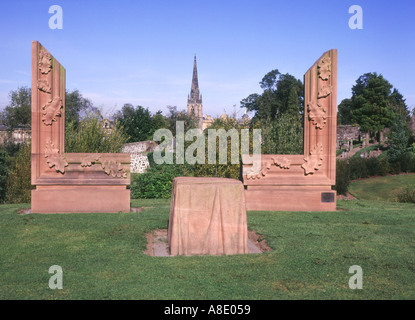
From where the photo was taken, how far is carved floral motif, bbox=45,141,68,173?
9891 millimetres

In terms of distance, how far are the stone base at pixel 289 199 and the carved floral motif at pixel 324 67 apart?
314 centimetres

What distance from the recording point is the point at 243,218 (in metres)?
6.34

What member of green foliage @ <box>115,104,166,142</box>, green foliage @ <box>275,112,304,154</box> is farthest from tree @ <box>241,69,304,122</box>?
green foliage @ <box>275,112,304,154</box>

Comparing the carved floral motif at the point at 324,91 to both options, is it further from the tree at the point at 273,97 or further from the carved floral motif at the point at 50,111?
the tree at the point at 273,97

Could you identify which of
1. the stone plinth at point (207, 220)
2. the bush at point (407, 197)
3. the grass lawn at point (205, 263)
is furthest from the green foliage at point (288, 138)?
the stone plinth at point (207, 220)

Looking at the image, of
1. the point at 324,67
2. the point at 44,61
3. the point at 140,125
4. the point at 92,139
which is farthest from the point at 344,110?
the point at 44,61

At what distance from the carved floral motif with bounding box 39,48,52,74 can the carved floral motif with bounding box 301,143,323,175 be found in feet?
23.7

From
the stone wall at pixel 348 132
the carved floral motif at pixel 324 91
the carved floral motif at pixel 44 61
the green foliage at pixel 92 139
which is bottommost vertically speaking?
the green foliage at pixel 92 139

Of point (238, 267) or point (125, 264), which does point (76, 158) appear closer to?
point (125, 264)

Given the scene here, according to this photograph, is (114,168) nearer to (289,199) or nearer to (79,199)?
(79,199)

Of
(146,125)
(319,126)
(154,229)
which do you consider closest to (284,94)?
(146,125)

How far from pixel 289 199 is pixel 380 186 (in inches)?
682

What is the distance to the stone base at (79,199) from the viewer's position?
32.2ft

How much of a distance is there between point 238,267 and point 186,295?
4.33ft
